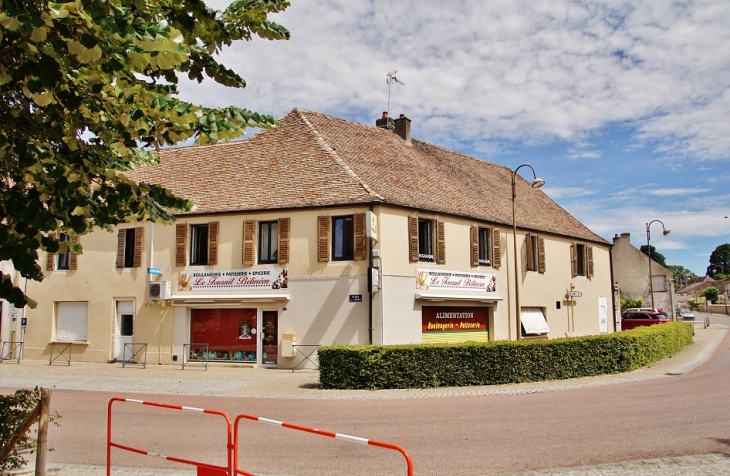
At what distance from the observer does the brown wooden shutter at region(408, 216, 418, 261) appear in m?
20.2

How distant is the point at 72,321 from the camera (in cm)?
2278

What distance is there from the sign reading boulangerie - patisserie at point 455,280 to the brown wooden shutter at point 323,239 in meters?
3.27

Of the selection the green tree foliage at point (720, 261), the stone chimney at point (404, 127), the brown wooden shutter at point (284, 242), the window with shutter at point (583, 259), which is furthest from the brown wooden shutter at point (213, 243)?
the green tree foliage at point (720, 261)

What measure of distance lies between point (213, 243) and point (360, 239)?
217 inches

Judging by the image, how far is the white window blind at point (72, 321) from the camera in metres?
22.6

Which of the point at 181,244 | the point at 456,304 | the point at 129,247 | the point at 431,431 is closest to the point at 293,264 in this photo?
the point at 181,244

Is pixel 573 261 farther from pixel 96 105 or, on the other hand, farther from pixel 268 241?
pixel 96 105

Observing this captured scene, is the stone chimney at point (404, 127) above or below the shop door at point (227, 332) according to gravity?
above

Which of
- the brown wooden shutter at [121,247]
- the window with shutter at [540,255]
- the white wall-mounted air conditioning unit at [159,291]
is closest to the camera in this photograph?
the white wall-mounted air conditioning unit at [159,291]

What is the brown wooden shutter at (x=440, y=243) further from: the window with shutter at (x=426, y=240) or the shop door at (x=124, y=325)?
the shop door at (x=124, y=325)

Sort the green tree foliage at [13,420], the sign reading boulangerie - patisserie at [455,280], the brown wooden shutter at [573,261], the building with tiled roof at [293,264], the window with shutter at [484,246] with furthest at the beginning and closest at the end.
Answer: the brown wooden shutter at [573,261]
the window with shutter at [484,246]
the sign reading boulangerie - patisserie at [455,280]
the building with tiled roof at [293,264]
the green tree foliage at [13,420]

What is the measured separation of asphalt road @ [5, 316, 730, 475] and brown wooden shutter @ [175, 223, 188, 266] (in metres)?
7.71

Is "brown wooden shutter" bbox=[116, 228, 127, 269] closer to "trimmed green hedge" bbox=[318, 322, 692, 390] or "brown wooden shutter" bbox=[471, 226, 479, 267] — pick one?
"trimmed green hedge" bbox=[318, 322, 692, 390]

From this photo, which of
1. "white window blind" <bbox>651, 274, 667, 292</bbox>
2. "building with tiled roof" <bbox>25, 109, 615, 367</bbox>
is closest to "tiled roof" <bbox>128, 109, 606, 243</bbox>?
"building with tiled roof" <bbox>25, 109, 615, 367</bbox>
